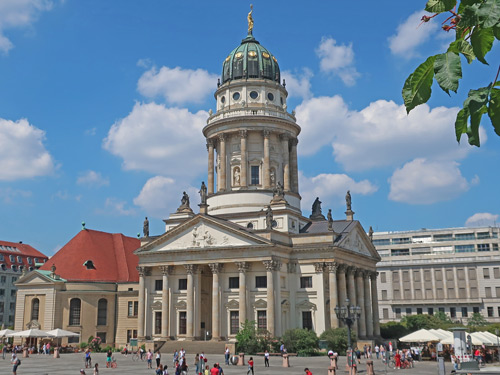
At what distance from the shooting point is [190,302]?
65812 mm

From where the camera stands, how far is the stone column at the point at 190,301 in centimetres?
6494

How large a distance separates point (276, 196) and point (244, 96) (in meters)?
16.5

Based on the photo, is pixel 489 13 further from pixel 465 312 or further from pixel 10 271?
pixel 10 271

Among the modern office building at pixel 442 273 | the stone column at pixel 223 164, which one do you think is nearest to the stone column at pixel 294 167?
the stone column at pixel 223 164

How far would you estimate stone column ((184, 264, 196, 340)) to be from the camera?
64.9 metres

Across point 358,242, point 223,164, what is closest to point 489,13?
point 358,242

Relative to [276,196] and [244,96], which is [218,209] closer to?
[276,196]

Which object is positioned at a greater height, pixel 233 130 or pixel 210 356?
pixel 233 130

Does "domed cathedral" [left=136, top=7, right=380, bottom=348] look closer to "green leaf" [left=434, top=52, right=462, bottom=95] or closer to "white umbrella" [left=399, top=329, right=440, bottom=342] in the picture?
"white umbrella" [left=399, top=329, right=440, bottom=342]

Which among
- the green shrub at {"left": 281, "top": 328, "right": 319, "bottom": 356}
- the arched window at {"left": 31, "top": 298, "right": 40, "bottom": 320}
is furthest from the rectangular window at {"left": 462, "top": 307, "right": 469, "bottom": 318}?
the arched window at {"left": 31, "top": 298, "right": 40, "bottom": 320}

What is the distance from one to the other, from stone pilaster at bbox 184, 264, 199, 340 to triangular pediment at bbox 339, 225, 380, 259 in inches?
699

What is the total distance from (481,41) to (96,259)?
80.7m

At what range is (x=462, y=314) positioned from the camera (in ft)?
336

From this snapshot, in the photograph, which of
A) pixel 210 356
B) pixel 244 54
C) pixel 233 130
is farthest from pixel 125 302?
pixel 244 54
